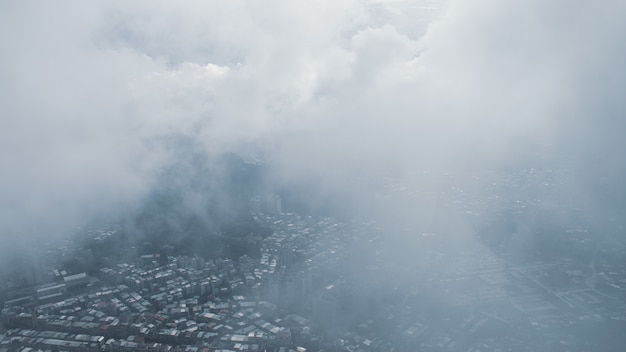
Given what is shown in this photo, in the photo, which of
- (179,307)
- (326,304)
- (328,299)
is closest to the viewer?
(326,304)

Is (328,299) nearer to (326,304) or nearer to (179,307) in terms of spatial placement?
(326,304)

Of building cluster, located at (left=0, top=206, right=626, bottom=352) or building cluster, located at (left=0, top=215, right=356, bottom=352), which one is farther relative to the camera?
building cluster, located at (left=0, top=215, right=356, bottom=352)

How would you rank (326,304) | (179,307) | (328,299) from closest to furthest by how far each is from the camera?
(326,304)
(328,299)
(179,307)

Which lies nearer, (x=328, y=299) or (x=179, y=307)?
(x=328, y=299)

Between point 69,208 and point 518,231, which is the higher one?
point 69,208

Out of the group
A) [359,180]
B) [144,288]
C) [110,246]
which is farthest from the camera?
[359,180]

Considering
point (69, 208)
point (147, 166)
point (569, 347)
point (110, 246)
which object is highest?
point (147, 166)

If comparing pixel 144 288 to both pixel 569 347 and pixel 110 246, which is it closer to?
pixel 110 246

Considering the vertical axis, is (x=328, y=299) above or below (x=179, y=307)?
above

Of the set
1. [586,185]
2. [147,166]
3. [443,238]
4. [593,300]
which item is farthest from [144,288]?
[586,185]

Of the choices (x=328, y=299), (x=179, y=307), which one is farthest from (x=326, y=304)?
(x=179, y=307)

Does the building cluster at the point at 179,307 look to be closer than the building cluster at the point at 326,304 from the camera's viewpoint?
No
